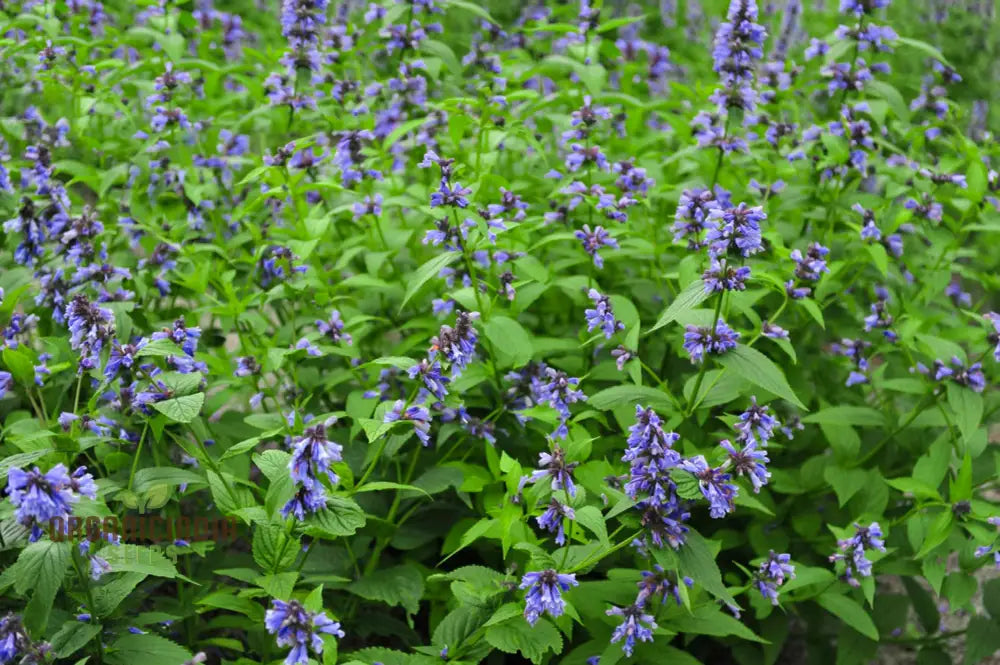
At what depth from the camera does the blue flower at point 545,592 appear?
2.64m

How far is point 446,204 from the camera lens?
11.0ft

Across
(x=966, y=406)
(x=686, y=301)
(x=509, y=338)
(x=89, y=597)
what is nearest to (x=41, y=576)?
(x=89, y=597)

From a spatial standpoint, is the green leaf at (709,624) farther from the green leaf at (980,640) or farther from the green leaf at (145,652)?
the green leaf at (145,652)

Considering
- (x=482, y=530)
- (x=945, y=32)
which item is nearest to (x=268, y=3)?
(x=945, y=32)

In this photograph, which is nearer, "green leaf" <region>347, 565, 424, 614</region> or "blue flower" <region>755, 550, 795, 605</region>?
"blue flower" <region>755, 550, 795, 605</region>

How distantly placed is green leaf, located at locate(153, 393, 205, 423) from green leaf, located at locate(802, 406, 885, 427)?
7.86ft

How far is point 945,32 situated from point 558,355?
6588mm

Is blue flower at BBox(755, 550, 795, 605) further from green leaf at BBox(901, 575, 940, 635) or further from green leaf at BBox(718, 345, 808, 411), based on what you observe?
green leaf at BBox(901, 575, 940, 635)

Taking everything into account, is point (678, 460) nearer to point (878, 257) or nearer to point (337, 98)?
point (878, 257)

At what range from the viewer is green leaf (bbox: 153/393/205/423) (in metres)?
2.85

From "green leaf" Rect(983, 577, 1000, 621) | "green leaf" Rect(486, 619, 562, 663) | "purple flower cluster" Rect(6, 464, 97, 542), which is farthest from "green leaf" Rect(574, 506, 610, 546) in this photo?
"green leaf" Rect(983, 577, 1000, 621)

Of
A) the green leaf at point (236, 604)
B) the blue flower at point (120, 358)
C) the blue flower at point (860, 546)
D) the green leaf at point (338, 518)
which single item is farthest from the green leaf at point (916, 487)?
the blue flower at point (120, 358)

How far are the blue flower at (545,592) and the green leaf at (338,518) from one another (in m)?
0.51

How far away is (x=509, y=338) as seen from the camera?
3.46 meters
